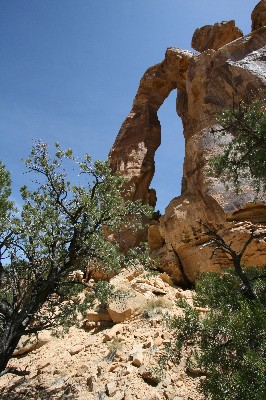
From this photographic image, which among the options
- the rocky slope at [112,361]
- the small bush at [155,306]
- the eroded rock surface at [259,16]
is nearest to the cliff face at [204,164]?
the eroded rock surface at [259,16]

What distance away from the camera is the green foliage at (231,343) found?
6.09 meters

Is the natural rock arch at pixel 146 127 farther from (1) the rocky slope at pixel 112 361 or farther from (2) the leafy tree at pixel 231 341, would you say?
(2) the leafy tree at pixel 231 341

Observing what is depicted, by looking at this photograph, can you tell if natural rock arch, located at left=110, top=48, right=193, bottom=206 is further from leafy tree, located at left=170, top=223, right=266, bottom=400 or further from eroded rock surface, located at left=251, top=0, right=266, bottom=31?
leafy tree, located at left=170, top=223, right=266, bottom=400

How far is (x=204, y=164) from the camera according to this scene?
72.7 feet

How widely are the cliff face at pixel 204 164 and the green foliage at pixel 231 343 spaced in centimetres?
435

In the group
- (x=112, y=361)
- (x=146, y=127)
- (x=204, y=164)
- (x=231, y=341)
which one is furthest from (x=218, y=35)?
(x=231, y=341)

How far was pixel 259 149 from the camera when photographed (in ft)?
38.2

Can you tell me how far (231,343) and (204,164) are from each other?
52.4ft

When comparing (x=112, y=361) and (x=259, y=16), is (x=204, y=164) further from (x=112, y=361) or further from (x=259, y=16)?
(x=259, y=16)

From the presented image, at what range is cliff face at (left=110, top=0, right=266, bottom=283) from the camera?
1898 centimetres

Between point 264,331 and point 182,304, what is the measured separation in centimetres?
242

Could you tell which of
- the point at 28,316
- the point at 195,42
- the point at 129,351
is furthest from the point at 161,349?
the point at 195,42

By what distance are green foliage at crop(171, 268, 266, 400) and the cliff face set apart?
14.3 ft

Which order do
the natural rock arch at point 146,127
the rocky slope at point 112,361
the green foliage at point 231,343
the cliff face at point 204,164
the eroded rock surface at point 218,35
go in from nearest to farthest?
1. the green foliage at point 231,343
2. the rocky slope at point 112,361
3. the cliff face at point 204,164
4. the natural rock arch at point 146,127
5. the eroded rock surface at point 218,35
